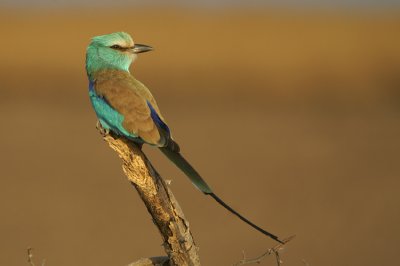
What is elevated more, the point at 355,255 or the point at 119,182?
the point at 119,182

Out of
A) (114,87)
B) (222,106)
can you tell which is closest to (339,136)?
(222,106)

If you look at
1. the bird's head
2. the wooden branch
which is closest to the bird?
the bird's head

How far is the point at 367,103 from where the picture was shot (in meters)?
16.5

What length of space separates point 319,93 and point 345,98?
0.54m

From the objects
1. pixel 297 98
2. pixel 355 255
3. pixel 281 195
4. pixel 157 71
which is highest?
pixel 157 71

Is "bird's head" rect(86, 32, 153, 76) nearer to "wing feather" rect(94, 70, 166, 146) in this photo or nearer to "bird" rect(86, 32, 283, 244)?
→ "bird" rect(86, 32, 283, 244)

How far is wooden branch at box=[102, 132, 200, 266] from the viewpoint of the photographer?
458 cm

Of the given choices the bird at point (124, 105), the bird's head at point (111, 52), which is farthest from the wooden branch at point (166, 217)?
the bird's head at point (111, 52)

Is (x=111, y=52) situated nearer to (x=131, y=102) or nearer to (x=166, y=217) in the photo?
(x=131, y=102)

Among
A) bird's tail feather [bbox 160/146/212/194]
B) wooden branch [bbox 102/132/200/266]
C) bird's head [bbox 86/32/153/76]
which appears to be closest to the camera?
wooden branch [bbox 102/132/200/266]

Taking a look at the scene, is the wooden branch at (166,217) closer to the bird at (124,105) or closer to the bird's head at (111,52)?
the bird at (124,105)

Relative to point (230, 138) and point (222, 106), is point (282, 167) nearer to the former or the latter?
point (230, 138)

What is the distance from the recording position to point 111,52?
5945mm

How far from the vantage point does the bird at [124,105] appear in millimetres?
5160
